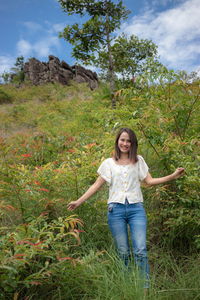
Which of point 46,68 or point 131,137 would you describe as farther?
point 46,68

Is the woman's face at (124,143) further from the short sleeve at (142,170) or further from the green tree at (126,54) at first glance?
Answer: the green tree at (126,54)

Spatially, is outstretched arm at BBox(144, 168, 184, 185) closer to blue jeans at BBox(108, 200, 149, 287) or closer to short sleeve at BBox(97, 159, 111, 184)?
blue jeans at BBox(108, 200, 149, 287)

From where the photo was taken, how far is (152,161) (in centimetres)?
431

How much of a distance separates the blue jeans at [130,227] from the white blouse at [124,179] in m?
0.07

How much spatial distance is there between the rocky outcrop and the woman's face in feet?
99.6

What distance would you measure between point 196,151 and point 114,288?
1974mm

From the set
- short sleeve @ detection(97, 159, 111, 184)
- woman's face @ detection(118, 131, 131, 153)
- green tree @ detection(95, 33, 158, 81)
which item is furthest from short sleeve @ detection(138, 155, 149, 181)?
green tree @ detection(95, 33, 158, 81)

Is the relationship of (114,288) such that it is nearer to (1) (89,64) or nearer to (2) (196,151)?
(2) (196,151)

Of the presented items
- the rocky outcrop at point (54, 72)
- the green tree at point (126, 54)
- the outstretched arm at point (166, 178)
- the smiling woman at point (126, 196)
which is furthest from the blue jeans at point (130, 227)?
the rocky outcrop at point (54, 72)

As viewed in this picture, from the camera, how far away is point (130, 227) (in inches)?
103

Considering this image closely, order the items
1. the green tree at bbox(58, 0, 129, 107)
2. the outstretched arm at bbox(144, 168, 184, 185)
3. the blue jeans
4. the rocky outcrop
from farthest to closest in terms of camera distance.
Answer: the rocky outcrop < the green tree at bbox(58, 0, 129, 107) < the outstretched arm at bbox(144, 168, 184, 185) < the blue jeans

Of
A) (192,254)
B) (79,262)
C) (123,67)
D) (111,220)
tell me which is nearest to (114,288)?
(79,262)

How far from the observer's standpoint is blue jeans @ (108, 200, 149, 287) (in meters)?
2.46

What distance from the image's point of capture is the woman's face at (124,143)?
2852 millimetres
